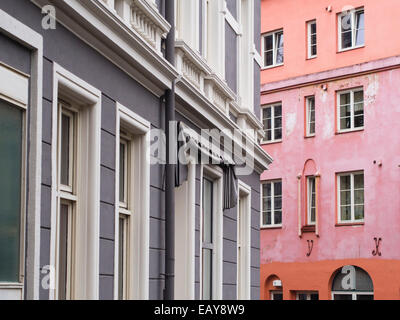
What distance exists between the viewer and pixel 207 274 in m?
14.6

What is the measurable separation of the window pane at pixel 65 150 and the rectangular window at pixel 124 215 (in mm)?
1586

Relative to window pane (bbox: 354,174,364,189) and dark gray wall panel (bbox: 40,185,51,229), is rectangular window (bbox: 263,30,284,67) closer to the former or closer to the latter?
window pane (bbox: 354,174,364,189)

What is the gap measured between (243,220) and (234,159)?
5.41 feet

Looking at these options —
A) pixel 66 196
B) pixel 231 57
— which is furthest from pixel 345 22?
pixel 66 196

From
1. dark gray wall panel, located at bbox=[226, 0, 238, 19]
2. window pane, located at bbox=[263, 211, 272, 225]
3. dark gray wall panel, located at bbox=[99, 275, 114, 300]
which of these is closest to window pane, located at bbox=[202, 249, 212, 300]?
dark gray wall panel, located at bbox=[226, 0, 238, 19]

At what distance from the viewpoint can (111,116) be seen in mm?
9836

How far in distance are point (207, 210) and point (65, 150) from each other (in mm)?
5998

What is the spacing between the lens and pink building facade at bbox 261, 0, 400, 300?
31.0 meters

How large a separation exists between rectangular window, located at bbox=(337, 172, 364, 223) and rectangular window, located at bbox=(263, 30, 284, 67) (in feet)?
17.9

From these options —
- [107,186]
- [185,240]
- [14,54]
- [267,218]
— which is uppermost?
[267,218]

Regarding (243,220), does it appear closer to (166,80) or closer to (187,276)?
(187,276)

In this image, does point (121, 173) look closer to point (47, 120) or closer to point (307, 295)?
point (47, 120)
